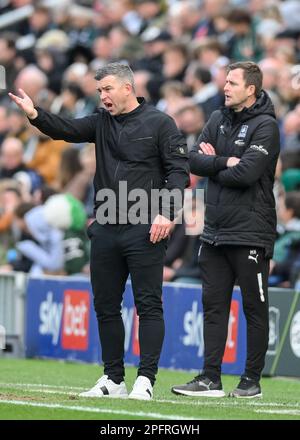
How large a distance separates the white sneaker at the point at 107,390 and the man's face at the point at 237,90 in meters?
2.21

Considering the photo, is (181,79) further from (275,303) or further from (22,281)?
(275,303)

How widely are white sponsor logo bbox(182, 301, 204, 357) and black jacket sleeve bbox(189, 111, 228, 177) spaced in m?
3.58

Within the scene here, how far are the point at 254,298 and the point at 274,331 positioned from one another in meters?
3.07

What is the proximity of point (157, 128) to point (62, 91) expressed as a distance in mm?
11765

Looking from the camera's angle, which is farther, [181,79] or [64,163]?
[181,79]

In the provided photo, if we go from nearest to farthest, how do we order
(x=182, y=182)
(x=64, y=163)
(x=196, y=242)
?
(x=182, y=182) → (x=196, y=242) → (x=64, y=163)

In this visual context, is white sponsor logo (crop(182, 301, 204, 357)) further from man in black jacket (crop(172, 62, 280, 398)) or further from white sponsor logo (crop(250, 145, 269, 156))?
white sponsor logo (crop(250, 145, 269, 156))

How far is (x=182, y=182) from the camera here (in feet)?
30.8

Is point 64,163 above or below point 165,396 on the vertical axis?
above

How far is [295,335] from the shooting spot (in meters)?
12.6

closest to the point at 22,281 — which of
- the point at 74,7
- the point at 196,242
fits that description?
the point at 196,242

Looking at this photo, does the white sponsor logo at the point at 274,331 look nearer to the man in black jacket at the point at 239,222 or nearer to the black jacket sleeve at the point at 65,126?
the man in black jacket at the point at 239,222

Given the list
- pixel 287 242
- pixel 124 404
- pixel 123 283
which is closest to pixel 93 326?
pixel 287 242

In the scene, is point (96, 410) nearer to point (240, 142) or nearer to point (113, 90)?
point (113, 90)
